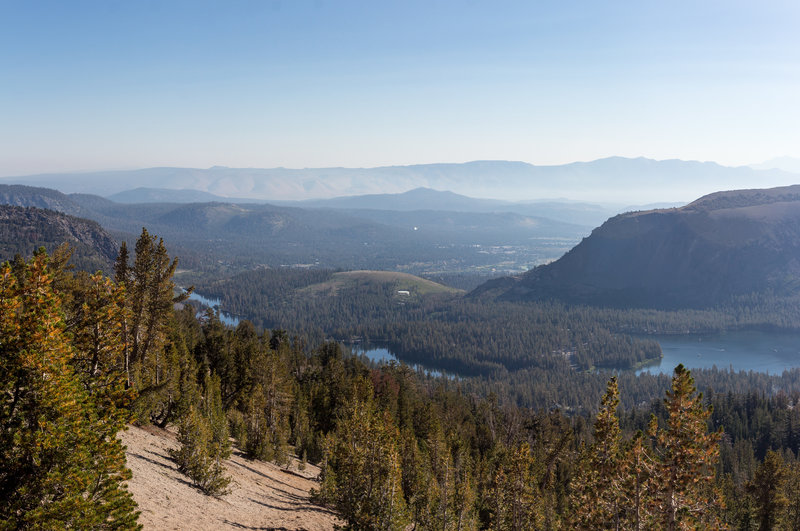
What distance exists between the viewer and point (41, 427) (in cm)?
1550

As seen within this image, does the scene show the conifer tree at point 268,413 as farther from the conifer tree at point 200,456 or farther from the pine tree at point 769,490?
the pine tree at point 769,490

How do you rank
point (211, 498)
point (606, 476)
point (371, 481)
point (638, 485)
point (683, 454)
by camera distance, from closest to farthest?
1. point (683, 454)
2. point (638, 485)
3. point (606, 476)
4. point (211, 498)
5. point (371, 481)

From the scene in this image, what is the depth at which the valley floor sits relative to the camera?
27.1m

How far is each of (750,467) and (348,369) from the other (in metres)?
86.7

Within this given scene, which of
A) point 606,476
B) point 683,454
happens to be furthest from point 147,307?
point 683,454

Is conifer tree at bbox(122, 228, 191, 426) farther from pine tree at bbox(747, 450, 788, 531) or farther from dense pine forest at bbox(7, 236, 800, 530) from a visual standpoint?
pine tree at bbox(747, 450, 788, 531)

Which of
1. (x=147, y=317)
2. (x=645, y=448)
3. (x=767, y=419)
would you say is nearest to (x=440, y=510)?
(x=645, y=448)

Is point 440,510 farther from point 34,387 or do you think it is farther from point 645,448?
point 34,387

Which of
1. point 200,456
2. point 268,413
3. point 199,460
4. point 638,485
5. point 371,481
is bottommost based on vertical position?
point 268,413

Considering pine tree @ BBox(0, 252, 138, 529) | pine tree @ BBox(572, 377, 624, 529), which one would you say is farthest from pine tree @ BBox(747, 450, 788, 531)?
pine tree @ BBox(0, 252, 138, 529)

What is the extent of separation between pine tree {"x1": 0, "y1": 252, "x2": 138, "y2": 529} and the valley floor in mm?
9263

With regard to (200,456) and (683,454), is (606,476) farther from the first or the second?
(200,456)

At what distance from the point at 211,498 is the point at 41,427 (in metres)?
19.3

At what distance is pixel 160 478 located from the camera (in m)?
30.5
